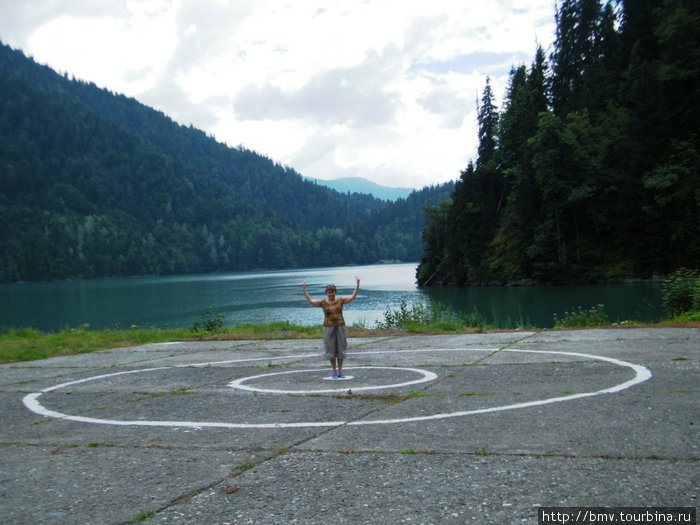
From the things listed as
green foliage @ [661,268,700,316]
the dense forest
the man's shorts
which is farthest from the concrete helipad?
the dense forest

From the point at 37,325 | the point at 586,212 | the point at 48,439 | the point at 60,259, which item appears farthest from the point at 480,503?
the point at 60,259

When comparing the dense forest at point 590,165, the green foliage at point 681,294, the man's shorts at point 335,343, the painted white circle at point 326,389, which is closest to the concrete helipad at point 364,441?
the painted white circle at point 326,389

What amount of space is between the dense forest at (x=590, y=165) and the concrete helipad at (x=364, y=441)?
52.5 m

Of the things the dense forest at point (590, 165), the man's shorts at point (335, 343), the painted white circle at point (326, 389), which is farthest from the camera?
the dense forest at point (590, 165)

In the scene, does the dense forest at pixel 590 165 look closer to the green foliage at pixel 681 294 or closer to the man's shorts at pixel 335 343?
the green foliage at pixel 681 294

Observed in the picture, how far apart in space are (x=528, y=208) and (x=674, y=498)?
72729 millimetres

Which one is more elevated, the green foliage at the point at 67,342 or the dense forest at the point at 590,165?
the dense forest at the point at 590,165

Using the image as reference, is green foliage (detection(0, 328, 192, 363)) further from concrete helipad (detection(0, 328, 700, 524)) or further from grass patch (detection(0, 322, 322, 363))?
concrete helipad (detection(0, 328, 700, 524))

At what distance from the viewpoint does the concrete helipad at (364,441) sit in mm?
4543

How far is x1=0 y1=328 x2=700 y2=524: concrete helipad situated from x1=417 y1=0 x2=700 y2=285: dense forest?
5246 cm

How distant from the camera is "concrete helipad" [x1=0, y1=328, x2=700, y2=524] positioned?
4.54 meters

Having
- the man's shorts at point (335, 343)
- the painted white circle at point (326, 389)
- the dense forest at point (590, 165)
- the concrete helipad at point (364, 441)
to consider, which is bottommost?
the painted white circle at point (326, 389)

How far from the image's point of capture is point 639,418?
20.7 ft

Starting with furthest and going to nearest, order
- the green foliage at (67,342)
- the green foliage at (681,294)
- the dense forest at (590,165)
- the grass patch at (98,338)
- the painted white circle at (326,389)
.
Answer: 1. the dense forest at (590,165)
2. the green foliage at (681,294)
3. the grass patch at (98,338)
4. the green foliage at (67,342)
5. the painted white circle at (326,389)
